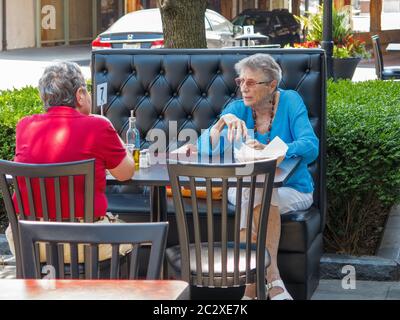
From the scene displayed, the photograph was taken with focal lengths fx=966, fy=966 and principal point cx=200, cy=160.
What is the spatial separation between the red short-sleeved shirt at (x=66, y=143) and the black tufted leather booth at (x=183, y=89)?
134cm

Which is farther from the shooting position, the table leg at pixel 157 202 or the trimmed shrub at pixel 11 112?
the trimmed shrub at pixel 11 112

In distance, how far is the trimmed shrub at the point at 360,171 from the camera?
6.07 m

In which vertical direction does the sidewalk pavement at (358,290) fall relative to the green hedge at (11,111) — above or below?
below

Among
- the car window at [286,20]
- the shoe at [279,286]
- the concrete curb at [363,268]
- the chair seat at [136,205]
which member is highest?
the car window at [286,20]

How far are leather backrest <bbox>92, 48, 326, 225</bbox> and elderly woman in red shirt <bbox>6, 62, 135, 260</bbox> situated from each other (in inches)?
70.0

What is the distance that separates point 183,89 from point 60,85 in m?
1.94

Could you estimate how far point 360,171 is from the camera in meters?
6.11

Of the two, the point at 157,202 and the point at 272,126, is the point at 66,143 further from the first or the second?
the point at 272,126

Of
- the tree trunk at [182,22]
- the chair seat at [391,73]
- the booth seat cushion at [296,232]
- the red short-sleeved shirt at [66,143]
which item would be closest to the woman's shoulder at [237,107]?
the booth seat cushion at [296,232]

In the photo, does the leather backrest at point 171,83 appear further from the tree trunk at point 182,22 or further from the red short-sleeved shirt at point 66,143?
the red short-sleeved shirt at point 66,143

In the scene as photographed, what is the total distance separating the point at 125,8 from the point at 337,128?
2732 cm

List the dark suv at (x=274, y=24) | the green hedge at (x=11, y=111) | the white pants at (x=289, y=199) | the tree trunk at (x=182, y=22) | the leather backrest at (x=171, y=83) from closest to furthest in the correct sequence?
the white pants at (x=289, y=199) → the leather backrest at (x=171, y=83) → the green hedge at (x=11, y=111) → the tree trunk at (x=182, y=22) → the dark suv at (x=274, y=24)

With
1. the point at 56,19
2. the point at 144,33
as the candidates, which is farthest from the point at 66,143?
the point at 56,19

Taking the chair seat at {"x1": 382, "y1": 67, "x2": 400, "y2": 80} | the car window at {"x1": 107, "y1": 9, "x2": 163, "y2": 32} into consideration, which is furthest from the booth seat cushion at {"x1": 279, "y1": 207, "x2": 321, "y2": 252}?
the car window at {"x1": 107, "y1": 9, "x2": 163, "y2": 32}
